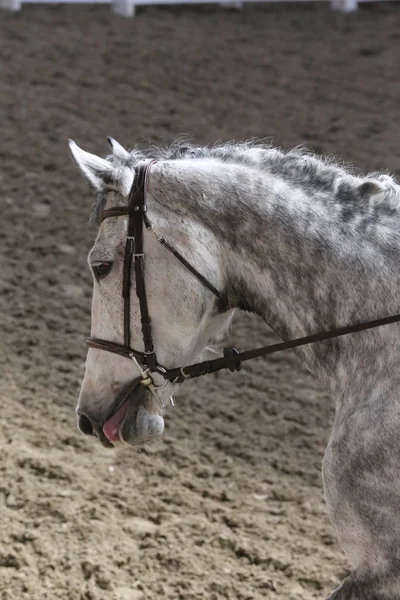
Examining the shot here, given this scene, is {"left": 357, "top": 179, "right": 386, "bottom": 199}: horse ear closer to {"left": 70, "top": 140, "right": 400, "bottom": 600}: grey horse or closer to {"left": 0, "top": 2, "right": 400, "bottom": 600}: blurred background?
{"left": 70, "top": 140, "right": 400, "bottom": 600}: grey horse

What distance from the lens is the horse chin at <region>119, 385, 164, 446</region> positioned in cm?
285

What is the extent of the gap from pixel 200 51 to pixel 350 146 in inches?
93.5

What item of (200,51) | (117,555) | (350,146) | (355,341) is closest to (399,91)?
(350,146)

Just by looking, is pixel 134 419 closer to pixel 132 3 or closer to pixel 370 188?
pixel 370 188

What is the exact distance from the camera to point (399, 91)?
29.6ft

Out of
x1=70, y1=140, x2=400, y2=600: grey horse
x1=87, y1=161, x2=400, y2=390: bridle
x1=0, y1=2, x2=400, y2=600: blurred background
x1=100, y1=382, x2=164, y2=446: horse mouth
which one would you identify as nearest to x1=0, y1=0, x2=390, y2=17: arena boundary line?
x1=0, y1=2, x2=400, y2=600: blurred background

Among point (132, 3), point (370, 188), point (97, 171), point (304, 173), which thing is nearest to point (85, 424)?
point (97, 171)

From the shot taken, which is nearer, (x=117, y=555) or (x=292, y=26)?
(x=117, y=555)

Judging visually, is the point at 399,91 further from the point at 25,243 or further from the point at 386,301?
the point at 386,301

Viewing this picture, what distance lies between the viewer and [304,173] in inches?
108

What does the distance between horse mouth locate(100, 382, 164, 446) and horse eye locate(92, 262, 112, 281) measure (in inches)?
14.3

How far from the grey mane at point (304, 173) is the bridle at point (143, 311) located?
12 centimetres

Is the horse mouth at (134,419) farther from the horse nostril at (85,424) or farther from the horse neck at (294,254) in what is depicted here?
the horse neck at (294,254)

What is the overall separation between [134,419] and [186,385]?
260 cm
